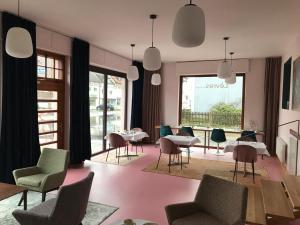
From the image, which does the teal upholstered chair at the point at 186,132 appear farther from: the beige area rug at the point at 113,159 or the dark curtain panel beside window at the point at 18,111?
the dark curtain panel beside window at the point at 18,111

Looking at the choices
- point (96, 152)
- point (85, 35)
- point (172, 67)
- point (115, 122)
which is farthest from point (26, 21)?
point (172, 67)

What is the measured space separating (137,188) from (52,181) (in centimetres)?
152

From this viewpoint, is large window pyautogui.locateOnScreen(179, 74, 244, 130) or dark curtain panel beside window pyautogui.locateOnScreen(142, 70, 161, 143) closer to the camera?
large window pyautogui.locateOnScreen(179, 74, 244, 130)

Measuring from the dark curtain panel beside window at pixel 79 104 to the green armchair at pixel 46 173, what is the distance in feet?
5.66

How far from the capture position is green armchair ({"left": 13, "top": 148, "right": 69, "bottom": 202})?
3.29 metres

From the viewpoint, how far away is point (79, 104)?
18.4ft

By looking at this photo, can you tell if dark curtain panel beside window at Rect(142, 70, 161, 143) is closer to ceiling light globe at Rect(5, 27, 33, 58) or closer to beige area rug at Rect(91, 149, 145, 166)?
beige area rug at Rect(91, 149, 145, 166)

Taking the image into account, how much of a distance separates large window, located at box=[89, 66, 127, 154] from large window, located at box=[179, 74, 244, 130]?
216 centimetres

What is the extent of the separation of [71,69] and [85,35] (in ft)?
2.72

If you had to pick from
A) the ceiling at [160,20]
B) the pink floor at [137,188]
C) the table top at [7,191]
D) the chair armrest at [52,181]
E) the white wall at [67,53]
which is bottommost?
the pink floor at [137,188]

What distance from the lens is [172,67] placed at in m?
8.43

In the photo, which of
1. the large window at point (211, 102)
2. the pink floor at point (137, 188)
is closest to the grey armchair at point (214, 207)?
the pink floor at point (137, 188)

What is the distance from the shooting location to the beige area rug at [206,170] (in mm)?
5023

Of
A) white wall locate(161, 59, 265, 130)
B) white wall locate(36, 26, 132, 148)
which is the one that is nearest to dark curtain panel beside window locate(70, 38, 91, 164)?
white wall locate(36, 26, 132, 148)
